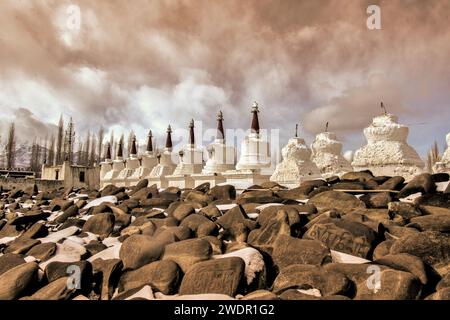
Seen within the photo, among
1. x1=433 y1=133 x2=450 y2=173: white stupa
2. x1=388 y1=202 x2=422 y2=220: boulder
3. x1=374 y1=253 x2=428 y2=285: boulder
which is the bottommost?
x1=374 y1=253 x2=428 y2=285: boulder

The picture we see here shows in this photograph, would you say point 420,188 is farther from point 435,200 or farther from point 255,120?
point 255,120

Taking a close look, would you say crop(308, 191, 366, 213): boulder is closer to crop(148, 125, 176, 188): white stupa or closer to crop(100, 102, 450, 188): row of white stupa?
crop(100, 102, 450, 188): row of white stupa

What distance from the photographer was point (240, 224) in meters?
4.79

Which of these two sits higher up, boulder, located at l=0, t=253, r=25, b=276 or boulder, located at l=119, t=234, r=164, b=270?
boulder, located at l=119, t=234, r=164, b=270

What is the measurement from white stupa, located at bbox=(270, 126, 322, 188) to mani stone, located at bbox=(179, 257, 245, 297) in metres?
8.14

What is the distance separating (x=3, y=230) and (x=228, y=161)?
13.5 meters

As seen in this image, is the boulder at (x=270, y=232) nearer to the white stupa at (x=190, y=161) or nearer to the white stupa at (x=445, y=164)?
the white stupa at (x=445, y=164)

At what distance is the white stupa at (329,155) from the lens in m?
12.2

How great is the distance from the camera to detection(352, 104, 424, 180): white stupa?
31.6ft

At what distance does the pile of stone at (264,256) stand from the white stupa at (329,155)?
627 cm

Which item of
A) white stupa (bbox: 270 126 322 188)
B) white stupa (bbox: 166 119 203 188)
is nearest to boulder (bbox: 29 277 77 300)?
white stupa (bbox: 270 126 322 188)

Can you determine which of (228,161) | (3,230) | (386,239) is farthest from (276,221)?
(228,161)

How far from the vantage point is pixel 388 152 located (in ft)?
32.2

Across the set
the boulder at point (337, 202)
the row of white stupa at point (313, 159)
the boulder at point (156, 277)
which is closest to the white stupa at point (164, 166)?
the row of white stupa at point (313, 159)
